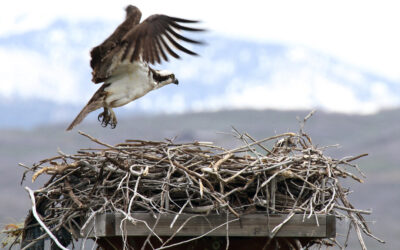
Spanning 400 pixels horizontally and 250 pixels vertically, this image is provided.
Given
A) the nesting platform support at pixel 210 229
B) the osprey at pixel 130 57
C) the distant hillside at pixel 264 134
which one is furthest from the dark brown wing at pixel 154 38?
the distant hillside at pixel 264 134

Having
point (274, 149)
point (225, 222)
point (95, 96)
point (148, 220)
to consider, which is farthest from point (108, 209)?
point (95, 96)

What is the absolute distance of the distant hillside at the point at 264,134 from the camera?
33312mm

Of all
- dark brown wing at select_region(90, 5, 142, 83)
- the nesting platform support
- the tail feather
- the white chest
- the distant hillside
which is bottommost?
the nesting platform support

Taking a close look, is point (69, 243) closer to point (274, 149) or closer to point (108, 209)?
point (108, 209)

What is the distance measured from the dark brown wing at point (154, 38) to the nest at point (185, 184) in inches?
38.6

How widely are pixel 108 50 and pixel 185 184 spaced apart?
5.85 ft

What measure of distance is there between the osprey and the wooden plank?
1551 mm

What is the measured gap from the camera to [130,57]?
6258 millimetres

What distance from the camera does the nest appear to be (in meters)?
4.90

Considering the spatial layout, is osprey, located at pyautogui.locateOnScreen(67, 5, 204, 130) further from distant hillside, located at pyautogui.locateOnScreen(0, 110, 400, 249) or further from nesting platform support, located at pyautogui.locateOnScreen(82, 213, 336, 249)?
distant hillside, located at pyautogui.locateOnScreen(0, 110, 400, 249)

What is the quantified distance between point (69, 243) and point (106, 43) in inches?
63.5

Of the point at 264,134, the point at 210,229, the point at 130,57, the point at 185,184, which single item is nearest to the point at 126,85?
the point at 130,57

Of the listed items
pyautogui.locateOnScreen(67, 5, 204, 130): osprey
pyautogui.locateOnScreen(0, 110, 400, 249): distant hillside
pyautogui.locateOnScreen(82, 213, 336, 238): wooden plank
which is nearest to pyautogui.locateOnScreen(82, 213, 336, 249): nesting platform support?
pyautogui.locateOnScreen(82, 213, 336, 238): wooden plank

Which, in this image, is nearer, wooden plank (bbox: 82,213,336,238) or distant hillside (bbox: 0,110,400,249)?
wooden plank (bbox: 82,213,336,238)
